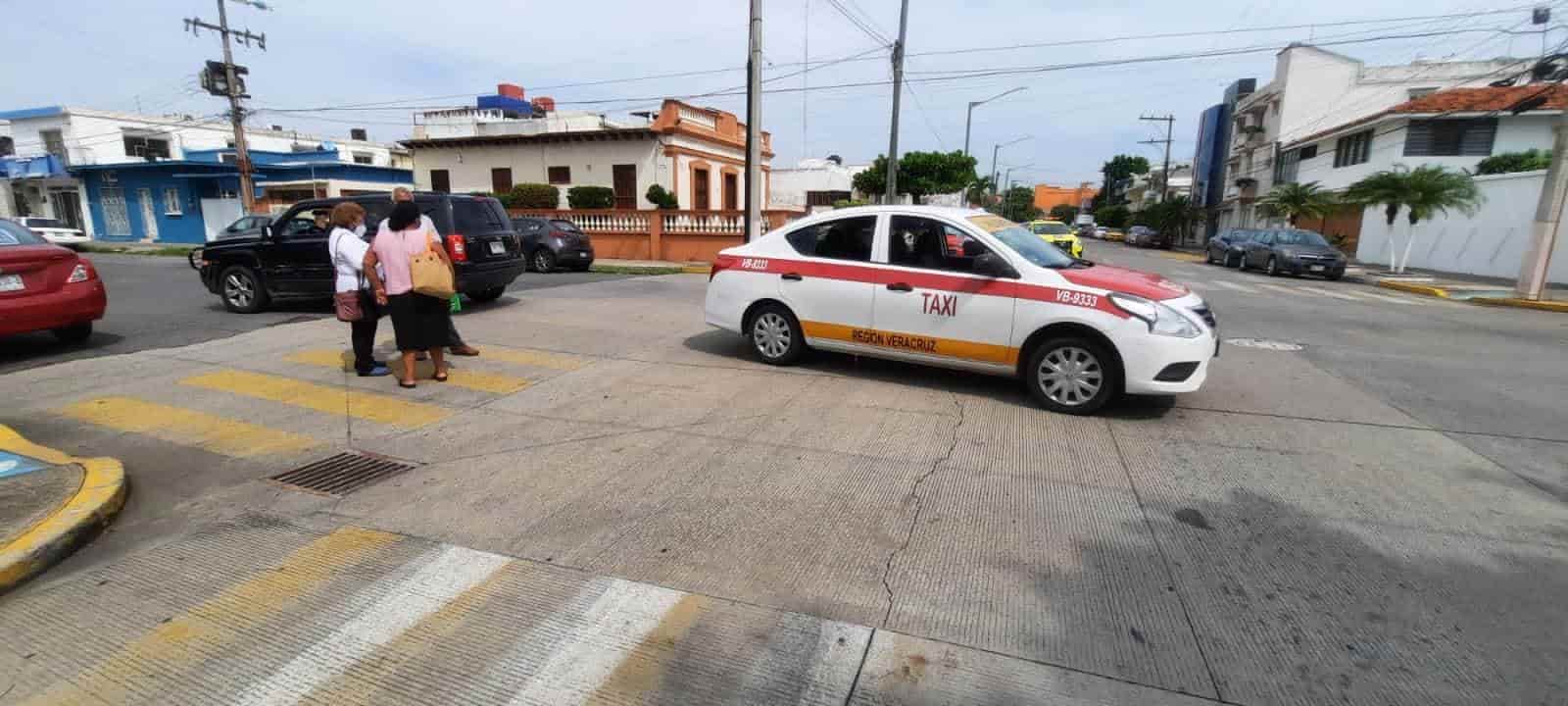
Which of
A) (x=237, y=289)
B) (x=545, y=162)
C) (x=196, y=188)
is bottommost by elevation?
(x=237, y=289)

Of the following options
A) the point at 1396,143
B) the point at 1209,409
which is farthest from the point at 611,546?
the point at 1396,143

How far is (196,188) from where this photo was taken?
114ft

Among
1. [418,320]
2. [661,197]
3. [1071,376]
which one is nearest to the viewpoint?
[1071,376]

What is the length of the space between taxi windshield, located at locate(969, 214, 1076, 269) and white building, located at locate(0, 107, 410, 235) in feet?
139

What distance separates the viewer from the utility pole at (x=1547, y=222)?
14.7 m

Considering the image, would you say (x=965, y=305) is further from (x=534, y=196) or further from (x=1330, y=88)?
(x=1330, y=88)

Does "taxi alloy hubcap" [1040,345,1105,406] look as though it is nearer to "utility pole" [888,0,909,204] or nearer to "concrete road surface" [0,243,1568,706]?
"concrete road surface" [0,243,1568,706]

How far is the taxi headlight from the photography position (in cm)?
557

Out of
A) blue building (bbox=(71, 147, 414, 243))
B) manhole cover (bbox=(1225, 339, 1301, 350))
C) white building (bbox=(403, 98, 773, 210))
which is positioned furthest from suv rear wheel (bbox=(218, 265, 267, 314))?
blue building (bbox=(71, 147, 414, 243))

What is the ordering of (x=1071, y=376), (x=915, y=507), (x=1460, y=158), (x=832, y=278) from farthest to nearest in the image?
(x=1460, y=158)
(x=832, y=278)
(x=1071, y=376)
(x=915, y=507)

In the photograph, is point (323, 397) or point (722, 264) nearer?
point (323, 397)

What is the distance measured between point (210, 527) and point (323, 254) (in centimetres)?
769

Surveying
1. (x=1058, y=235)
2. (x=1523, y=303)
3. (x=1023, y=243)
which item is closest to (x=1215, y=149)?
(x=1058, y=235)

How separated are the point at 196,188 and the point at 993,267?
4145 centimetres
